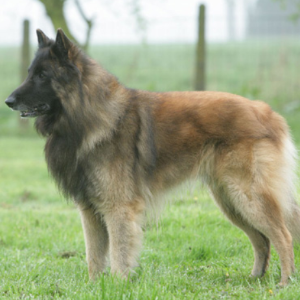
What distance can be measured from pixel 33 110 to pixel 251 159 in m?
1.93

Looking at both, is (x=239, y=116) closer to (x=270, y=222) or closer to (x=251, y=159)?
(x=251, y=159)

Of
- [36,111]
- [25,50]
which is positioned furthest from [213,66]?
[36,111]

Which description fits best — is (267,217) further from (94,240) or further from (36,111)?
(36,111)

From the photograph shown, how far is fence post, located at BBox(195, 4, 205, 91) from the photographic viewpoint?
13.0 metres

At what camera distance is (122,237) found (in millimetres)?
3969

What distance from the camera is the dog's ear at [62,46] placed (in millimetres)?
3906

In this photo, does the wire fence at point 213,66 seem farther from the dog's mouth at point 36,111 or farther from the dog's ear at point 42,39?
the dog's mouth at point 36,111

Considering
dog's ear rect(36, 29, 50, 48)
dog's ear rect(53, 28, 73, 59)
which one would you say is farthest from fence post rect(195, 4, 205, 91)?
dog's ear rect(53, 28, 73, 59)

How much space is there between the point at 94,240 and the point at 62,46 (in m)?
1.76

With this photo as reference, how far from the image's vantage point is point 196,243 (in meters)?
4.98

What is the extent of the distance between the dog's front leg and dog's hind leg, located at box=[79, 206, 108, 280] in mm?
312

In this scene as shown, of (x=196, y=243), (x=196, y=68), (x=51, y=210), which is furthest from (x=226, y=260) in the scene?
(x=196, y=68)

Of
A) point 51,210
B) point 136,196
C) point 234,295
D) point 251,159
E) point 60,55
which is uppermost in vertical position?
point 60,55

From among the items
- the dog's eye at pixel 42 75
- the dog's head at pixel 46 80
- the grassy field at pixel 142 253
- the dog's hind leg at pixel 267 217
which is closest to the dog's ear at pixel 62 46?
the dog's head at pixel 46 80
